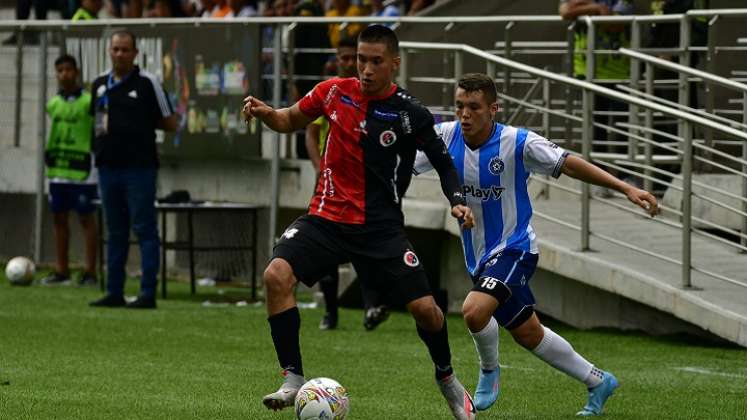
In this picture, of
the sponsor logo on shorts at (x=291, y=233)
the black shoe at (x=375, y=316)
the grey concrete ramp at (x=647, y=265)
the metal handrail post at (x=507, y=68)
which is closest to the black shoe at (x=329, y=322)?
the black shoe at (x=375, y=316)

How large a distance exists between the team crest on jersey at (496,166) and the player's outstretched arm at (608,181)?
1.20 ft

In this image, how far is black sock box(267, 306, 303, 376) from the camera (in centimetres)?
845

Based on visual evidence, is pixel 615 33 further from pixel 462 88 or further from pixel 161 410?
pixel 161 410

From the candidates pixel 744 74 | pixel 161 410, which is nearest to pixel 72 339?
pixel 161 410

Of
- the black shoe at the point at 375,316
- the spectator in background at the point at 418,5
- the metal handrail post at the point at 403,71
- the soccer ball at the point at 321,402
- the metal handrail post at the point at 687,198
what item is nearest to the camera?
the soccer ball at the point at 321,402

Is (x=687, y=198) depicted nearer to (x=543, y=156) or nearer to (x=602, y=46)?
(x=602, y=46)

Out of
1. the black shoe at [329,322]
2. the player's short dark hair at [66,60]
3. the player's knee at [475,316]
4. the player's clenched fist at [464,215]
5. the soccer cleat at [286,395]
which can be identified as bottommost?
the black shoe at [329,322]

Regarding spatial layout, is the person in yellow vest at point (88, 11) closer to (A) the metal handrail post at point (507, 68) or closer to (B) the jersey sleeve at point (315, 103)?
(A) the metal handrail post at point (507, 68)

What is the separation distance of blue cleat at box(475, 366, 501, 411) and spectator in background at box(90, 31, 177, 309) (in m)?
6.61

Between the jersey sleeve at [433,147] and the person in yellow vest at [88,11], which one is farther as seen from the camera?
the person in yellow vest at [88,11]

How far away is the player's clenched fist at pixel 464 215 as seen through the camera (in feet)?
27.1

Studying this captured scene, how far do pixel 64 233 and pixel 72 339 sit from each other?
5.41m

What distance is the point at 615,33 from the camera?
15.4 meters

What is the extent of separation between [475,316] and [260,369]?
2.57 meters
